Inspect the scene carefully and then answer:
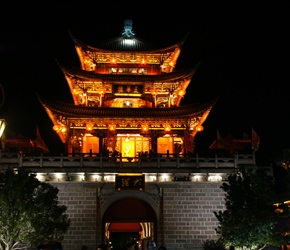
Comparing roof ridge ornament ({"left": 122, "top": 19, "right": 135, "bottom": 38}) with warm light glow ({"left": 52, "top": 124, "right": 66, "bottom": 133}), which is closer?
warm light glow ({"left": 52, "top": 124, "right": 66, "bottom": 133})

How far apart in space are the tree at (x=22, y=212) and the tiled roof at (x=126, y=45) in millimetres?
14515

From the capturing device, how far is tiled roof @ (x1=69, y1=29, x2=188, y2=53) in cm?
3122

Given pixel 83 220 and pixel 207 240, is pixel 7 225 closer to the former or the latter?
pixel 83 220

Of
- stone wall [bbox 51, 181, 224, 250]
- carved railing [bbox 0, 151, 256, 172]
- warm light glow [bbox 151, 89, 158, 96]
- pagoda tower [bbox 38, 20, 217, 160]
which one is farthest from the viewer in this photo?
warm light glow [bbox 151, 89, 158, 96]

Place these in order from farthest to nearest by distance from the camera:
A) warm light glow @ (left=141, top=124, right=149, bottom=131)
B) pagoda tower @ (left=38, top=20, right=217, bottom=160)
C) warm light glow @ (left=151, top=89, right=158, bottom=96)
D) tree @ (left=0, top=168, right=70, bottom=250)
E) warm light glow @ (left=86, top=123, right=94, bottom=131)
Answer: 1. warm light glow @ (left=151, top=89, right=158, bottom=96)
2. warm light glow @ (left=141, top=124, right=149, bottom=131)
3. warm light glow @ (left=86, top=123, right=94, bottom=131)
4. pagoda tower @ (left=38, top=20, right=217, bottom=160)
5. tree @ (left=0, top=168, right=70, bottom=250)

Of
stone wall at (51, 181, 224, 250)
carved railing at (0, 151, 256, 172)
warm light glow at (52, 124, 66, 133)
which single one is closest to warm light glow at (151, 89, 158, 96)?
carved railing at (0, 151, 256, 172)

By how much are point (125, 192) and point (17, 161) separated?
22.7 ft

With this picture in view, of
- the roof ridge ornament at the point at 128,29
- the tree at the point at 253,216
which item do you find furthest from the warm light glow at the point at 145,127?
the tree at the point at 253,216

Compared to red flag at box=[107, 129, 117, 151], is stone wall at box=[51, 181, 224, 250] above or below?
below

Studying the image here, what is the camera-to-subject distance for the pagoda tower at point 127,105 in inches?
1088

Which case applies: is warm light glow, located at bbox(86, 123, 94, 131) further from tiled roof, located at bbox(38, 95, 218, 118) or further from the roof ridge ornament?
the roof ridge ornament

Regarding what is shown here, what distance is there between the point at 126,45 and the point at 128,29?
2.84 m

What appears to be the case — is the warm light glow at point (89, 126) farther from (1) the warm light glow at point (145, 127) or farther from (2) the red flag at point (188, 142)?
(2) the red flag at point (188, 142)

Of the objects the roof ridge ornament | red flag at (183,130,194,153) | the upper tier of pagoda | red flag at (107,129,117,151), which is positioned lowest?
red flag at (183,130,194,153)
